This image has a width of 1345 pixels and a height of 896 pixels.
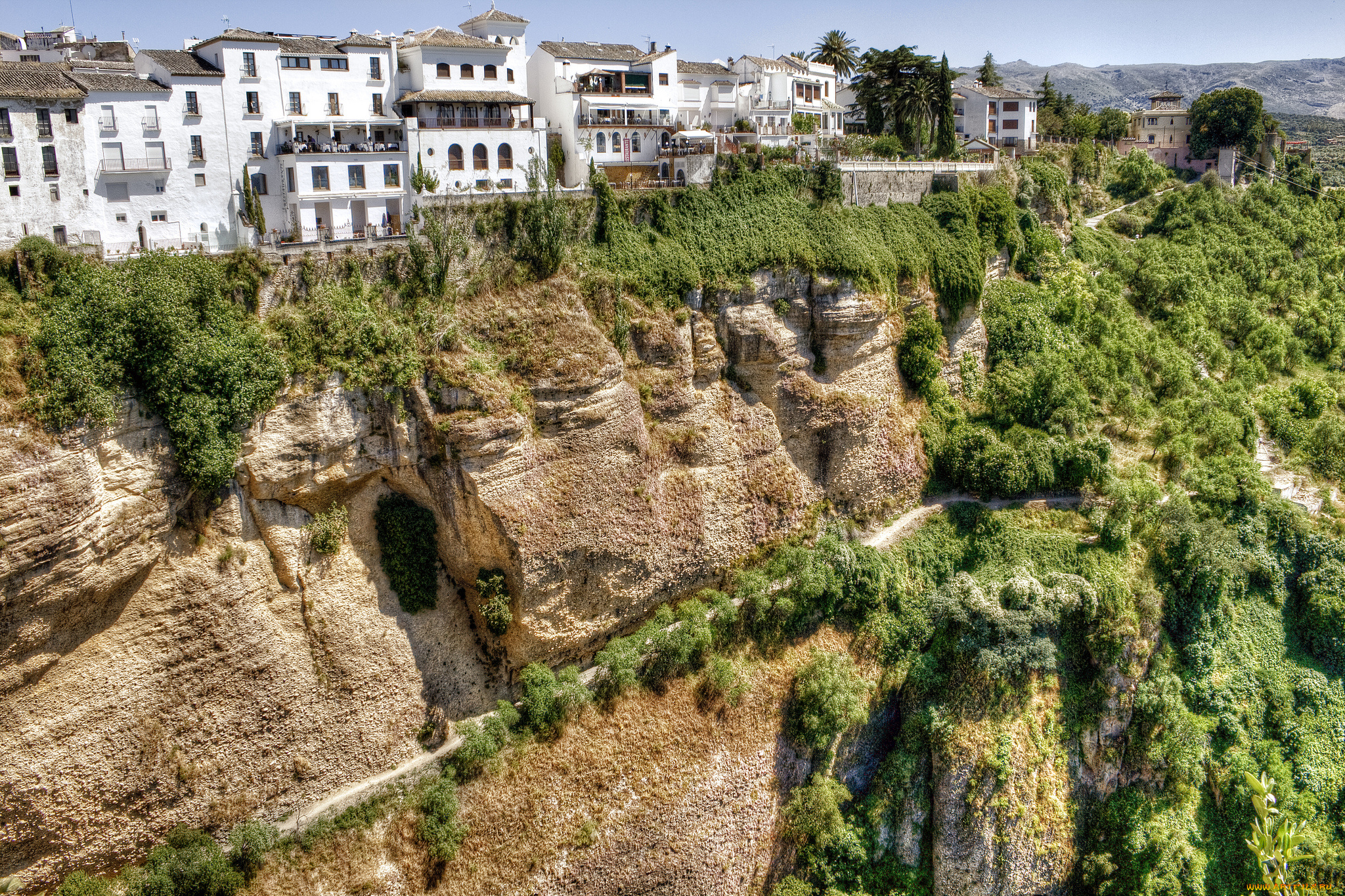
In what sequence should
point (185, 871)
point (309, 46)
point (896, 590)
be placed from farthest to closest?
point (896, 590)
point (309, 46)
point (185, 871)

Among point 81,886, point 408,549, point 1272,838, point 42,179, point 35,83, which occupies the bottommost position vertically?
point 81,886

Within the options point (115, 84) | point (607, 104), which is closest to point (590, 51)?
point (607, 104)

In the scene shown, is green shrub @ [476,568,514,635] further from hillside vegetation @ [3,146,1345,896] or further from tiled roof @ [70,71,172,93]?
tiled roof @ [70,71,172,93]

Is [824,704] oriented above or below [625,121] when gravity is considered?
below

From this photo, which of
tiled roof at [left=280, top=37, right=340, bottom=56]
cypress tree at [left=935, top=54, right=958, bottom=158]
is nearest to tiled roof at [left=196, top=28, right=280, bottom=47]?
tiled roof at [left=280, top=37, right=340, bottom=56]

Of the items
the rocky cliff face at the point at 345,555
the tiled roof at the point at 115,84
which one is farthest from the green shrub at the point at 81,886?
the tiled roof at the point at 115,84

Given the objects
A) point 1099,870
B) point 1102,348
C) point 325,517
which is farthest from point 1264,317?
point 325,517

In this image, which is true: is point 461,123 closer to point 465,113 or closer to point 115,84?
point 465,113

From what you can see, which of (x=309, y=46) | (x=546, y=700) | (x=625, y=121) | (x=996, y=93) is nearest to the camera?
(x=546, y=700)
